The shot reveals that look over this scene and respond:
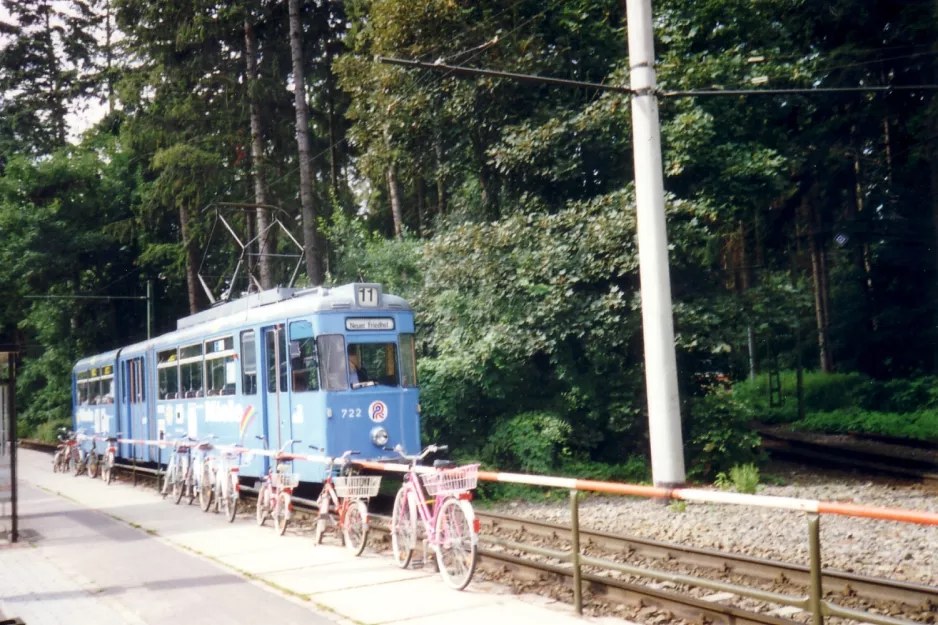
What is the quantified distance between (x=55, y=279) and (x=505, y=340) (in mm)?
29628

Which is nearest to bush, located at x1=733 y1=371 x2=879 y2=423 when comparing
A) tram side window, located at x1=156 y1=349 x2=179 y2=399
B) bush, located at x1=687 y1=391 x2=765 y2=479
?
bush, located at x1=687 y1=391 x2=765 y2=479

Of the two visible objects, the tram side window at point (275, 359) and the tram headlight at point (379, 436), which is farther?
the tram side window at point (275, 359)

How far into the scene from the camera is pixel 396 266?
841 inches

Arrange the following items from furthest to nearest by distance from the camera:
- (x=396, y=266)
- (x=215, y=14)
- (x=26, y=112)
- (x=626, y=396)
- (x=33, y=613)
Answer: (x=26, y=112) < (x=215, y=14) < (x=396, y=266) < (x=626, y=396) < (x=33, y=613)

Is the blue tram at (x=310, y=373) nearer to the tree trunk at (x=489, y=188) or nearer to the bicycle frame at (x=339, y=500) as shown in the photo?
the bicycle frame at (x=339, y=500)

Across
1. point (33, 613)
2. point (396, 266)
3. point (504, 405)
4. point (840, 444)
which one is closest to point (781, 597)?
point (33, 613)

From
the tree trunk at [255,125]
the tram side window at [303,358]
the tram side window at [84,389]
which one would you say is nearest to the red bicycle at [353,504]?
the tram side window at [303,358]

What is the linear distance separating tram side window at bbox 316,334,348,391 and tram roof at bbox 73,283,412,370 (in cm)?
42

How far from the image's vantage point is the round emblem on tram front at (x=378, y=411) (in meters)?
13.2

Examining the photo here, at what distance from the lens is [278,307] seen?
14.1 metres

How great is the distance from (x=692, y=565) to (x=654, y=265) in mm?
4624

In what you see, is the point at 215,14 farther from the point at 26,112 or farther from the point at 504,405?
the point at 26,112

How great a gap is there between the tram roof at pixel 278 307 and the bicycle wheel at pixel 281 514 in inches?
104

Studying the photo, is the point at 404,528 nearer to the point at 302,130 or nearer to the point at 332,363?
the point at 332,363
